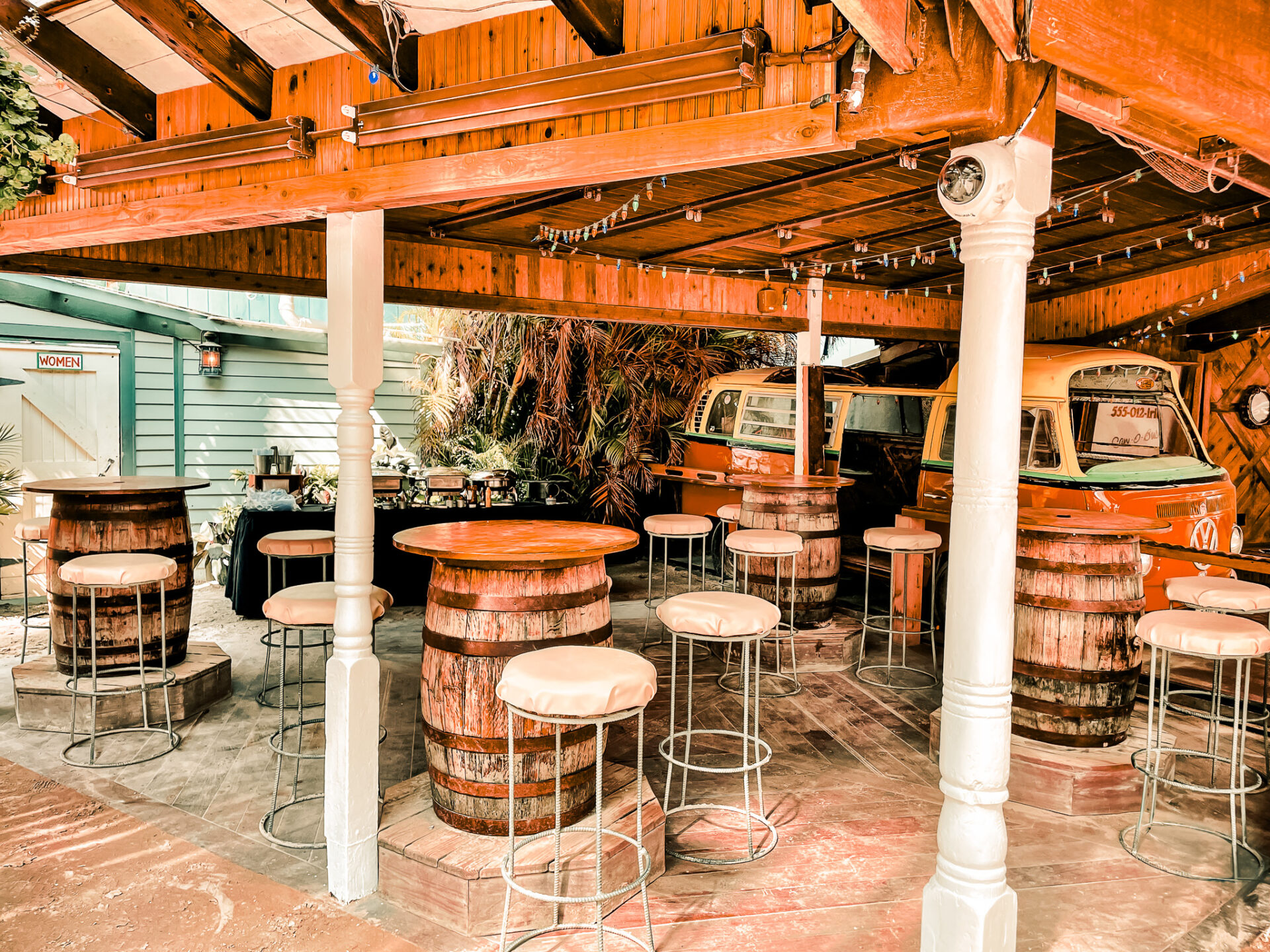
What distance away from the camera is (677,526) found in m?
5.39

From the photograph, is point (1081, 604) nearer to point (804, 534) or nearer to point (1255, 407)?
point (804, 534)

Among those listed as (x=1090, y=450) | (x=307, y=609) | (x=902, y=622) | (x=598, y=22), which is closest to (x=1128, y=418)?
(x=1090, y=450)

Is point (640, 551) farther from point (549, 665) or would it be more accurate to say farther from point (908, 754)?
point (549, 665)

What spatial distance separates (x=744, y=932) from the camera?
8.55ft

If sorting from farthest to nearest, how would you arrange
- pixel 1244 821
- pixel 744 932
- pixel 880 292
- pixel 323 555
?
1. pixel 880 292
2. pixel 323 555
3. pixel 1244 821
4. pixel 744 932

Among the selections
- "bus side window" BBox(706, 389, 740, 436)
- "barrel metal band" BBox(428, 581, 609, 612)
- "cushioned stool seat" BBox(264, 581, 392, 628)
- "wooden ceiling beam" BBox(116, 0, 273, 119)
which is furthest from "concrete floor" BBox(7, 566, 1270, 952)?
"bus side window" BBox(706, 389, 740, 436)

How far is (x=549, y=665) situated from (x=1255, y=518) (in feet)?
25.8

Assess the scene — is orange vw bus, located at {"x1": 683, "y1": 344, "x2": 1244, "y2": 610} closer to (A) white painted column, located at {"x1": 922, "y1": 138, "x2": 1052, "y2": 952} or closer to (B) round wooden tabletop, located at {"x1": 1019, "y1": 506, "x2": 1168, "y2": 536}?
(B) round wooden tabletop, located at {"x1": 1019, "y1": 506, "x2": 1168, "y2": 536}

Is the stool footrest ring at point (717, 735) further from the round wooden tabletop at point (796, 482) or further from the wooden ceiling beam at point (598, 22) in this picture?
the wooden ceiling beam at point (598, 22)

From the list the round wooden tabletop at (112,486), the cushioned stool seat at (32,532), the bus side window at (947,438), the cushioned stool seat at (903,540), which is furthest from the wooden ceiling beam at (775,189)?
the cushioned stool seat at (32,532)

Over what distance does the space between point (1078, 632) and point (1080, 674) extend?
173mm

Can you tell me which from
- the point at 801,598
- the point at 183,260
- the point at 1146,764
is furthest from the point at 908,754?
the point at 183,260

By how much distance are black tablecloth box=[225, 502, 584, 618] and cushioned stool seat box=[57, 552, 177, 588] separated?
1.90 metres

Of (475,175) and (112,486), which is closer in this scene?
(475,175)
